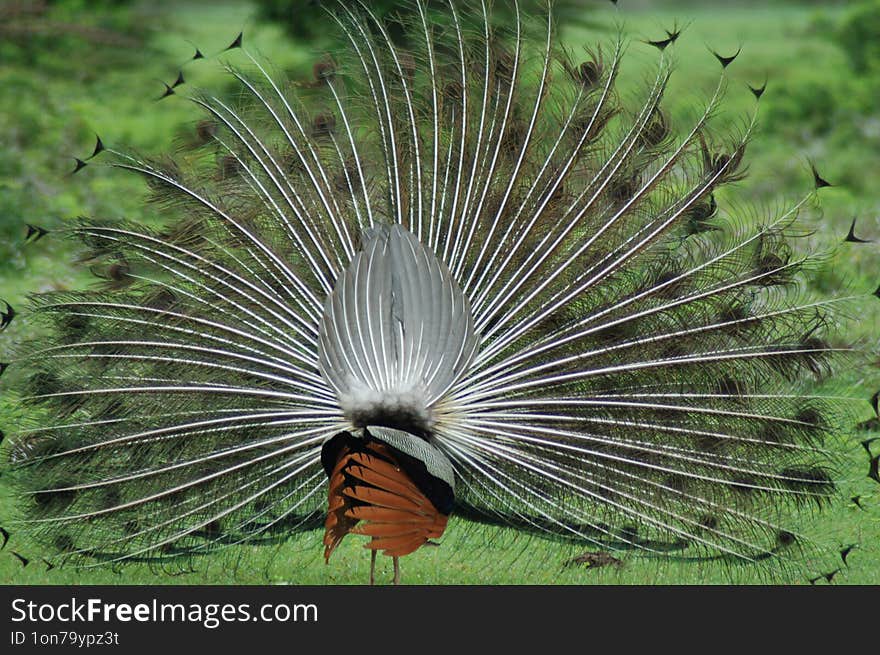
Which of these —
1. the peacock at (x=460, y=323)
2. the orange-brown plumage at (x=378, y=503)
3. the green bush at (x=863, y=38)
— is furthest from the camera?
the green bush at (x=863, y=38)

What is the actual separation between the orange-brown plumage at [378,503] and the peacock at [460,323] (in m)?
0.36

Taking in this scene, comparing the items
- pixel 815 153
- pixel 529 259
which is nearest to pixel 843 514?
pixel 529 259

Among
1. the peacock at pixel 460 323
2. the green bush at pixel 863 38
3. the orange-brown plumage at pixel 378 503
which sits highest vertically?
the green bush at pixel 863 38

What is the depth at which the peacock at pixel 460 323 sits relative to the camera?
218 inches

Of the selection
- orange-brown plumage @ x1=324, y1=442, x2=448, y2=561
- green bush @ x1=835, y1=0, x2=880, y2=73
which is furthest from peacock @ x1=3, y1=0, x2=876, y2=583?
green bush @ x1=835, y1=0, x2=880, y2=73

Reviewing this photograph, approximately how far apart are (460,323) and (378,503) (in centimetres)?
95

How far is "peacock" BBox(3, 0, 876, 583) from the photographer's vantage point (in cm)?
553

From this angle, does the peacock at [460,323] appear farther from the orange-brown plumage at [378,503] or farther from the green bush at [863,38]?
the green bush at [863,38]

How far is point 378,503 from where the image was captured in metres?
4.89

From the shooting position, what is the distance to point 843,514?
22.2 ft

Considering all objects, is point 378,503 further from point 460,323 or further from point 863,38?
point 863,38

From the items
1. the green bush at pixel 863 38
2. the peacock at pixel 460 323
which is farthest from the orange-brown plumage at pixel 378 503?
the green bush at pixel 863 38

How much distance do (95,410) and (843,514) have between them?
3992 mm

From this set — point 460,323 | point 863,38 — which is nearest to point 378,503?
point 460,323
